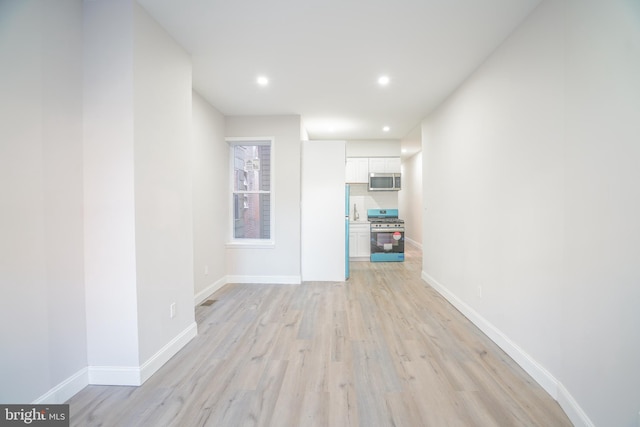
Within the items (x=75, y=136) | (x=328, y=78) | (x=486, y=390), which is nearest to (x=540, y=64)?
(x=328, y=78)

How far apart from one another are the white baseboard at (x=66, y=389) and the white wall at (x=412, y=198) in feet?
24.3

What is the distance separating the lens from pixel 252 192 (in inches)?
182

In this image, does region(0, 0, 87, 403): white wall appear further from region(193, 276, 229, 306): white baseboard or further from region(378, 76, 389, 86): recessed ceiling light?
region(378, 76, 389, 86): recessed ceiling light

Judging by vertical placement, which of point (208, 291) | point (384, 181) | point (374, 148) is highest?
point (374, 148)

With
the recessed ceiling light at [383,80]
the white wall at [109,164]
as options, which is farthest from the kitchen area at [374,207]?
the white wall at [109,164]

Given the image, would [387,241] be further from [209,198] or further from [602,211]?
[602,211]

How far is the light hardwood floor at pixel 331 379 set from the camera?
1.64 metres

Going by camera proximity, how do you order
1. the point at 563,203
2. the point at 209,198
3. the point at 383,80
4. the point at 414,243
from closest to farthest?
the point at 563,203 < the point at 383,80 < the point at 209,198 < the point at 414,243

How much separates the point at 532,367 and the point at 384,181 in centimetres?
484

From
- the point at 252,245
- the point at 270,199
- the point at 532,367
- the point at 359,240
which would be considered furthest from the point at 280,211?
the point at 532,367

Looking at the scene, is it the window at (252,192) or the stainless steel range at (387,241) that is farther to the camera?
the stainless steel range at (387,241)

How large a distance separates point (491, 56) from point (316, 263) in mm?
3506

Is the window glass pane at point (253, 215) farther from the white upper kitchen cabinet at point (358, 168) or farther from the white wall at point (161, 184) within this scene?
the white upper kitchen cabinet at point (358, 168)

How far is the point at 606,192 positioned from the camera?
4.51 ft
